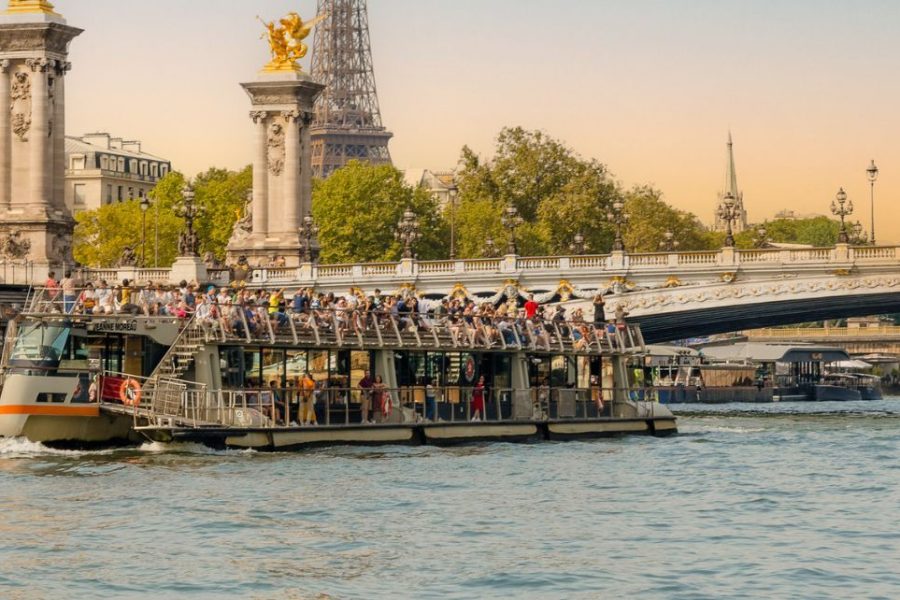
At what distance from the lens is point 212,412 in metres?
43.4

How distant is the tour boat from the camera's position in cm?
4266

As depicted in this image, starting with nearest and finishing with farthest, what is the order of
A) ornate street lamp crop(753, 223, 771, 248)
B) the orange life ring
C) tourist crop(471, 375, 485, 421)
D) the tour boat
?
the tour boat
the orange life ring
tourist crop(471, 375, 485, 421)
ornate street lamp crop(753, 223, 771, 248)

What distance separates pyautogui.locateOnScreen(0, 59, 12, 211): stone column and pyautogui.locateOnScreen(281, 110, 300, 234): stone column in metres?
17.2

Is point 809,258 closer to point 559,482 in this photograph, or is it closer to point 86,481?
point 559,482

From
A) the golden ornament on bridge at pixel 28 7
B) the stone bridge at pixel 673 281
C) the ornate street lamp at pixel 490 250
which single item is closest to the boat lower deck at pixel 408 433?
the stone bridge at pixel 673 281

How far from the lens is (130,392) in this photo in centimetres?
4281

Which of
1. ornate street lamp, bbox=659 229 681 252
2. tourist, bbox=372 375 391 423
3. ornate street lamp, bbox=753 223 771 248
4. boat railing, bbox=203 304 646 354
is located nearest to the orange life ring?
boat railing, bbox=203 304 646 354

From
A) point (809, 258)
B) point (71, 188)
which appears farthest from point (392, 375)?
point (71, 188)

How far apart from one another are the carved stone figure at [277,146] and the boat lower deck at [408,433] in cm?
4737

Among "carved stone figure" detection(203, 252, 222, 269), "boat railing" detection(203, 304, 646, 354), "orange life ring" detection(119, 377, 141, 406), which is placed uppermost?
"carved stone figure" detection(203, 252, 222, 269)

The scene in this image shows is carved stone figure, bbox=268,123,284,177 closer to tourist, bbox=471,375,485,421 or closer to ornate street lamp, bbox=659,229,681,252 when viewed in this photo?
ornate street lamp, bbox=659,229,681,252

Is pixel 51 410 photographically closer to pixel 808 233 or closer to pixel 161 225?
pixel 161 225

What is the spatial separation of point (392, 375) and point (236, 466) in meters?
6.96

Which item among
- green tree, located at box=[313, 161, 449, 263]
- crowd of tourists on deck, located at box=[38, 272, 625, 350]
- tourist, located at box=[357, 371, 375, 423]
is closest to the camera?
crowd of tourists on deck, located at box=[38, 272, 625, 350]
